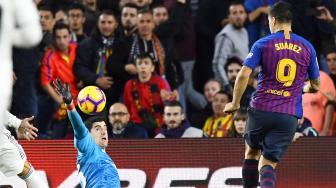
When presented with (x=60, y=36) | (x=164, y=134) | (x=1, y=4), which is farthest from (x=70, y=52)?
(x=1, y=4)

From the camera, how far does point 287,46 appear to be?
10.4 m

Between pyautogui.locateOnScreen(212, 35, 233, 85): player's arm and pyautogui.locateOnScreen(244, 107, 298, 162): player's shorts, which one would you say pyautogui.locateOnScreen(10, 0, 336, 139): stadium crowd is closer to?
pyautogui.locateOnScreen(212, 35, 233, 85): player's arm

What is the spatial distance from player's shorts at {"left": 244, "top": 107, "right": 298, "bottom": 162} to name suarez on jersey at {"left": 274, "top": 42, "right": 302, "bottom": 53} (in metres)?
0.68

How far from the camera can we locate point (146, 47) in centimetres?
1484

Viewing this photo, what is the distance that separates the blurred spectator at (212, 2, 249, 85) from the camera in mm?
15172

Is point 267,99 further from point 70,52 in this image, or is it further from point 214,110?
point 70,52

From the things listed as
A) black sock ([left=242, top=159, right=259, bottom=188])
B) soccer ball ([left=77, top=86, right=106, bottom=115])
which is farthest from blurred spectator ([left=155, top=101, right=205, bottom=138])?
black sock ([left=242, top=159, right=259, bottom=188])

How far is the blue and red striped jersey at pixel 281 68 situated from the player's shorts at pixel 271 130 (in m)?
0.07

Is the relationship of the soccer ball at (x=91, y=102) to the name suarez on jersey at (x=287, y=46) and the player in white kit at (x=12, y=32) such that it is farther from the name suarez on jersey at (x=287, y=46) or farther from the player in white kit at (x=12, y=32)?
the player in white kit at (x=12, y=32)

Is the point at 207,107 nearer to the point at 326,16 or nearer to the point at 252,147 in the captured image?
the point at 326,16

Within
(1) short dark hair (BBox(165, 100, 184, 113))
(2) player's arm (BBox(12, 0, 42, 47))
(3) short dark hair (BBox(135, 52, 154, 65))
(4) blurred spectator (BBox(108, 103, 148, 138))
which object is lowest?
(4) blurred spectator (BBox(108, 103, 148, 138))

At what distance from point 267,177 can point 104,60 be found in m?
4.93

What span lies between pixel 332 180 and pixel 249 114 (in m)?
1.83

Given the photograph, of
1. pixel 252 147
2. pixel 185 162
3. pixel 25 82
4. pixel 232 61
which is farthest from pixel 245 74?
pixel 25 82
